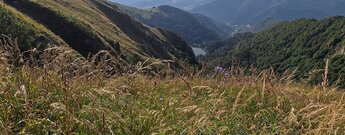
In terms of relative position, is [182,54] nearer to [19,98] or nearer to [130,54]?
[130,54]

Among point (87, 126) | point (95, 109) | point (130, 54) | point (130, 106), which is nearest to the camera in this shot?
point (87, 126)

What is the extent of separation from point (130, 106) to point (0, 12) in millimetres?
35108

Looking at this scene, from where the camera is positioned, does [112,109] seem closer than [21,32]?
Yes

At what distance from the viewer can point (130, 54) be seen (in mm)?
91438

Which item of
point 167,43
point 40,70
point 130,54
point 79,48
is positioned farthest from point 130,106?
point 167,43

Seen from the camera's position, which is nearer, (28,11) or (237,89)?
(237,89)

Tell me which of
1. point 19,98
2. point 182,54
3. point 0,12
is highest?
point 19,98

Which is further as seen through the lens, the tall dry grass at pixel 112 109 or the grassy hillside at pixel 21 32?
the grassy hillside at pixel 21 32

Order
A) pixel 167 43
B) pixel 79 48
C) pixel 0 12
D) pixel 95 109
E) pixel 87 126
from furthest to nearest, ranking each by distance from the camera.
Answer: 1. pixel 167 43
2. pixel 79 48
3. pixel 0 12
4. pixel 95 109
5. pixel 87 126

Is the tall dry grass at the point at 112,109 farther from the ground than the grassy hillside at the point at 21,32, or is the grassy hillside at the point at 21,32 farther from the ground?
the tall dry grass at the point at 112,109

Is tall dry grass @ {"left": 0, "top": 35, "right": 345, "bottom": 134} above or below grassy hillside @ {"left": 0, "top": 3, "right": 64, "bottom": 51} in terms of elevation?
above

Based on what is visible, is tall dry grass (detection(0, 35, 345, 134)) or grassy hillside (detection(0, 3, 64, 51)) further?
grassy hillside (detection(0, 3, 64, 51))

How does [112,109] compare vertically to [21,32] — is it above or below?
above

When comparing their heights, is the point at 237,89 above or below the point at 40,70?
above
